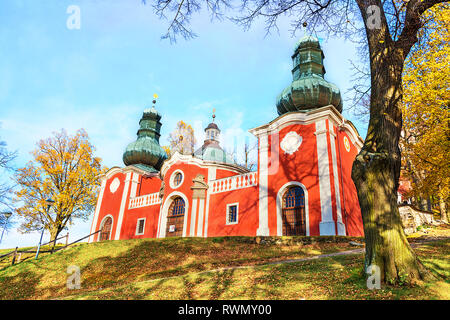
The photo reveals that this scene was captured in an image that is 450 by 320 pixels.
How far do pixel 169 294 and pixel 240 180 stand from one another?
40.0 ft

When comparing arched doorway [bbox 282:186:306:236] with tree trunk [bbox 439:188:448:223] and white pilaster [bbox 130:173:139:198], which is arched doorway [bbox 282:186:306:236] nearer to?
tree trunk [bbox 439:188:448:223]

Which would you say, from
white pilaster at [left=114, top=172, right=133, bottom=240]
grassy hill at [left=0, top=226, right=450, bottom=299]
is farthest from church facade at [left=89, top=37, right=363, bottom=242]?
grassy hill at [left=0, top=226, right=450, bottom=299]

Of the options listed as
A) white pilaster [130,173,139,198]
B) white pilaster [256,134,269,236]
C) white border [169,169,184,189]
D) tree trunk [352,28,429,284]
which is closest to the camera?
tree trunk [352,28,429,284]

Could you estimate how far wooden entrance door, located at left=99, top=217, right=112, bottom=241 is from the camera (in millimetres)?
24856

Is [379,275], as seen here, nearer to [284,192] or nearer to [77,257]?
[284,192]

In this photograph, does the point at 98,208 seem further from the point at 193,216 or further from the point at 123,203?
the point at 193,216

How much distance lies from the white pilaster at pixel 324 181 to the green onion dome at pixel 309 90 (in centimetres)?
235

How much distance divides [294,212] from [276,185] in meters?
1.77

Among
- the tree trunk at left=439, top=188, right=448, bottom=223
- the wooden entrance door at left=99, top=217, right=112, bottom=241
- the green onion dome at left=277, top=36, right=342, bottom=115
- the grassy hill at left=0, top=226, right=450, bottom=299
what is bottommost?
the grassy hill at left=0, top=226, right=450, bottom=299

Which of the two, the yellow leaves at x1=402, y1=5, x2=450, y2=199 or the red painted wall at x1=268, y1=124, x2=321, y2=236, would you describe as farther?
the red painted wall at x1=268, y1=124, x2=321, y2=236

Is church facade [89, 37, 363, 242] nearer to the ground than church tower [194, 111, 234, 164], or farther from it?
nearer to the ground

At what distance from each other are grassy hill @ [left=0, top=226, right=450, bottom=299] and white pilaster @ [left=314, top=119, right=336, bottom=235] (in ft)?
6.71

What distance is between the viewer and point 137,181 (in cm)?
2516

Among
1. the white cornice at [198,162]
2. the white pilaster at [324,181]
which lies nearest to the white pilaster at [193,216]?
the white cornice at [198,162]
